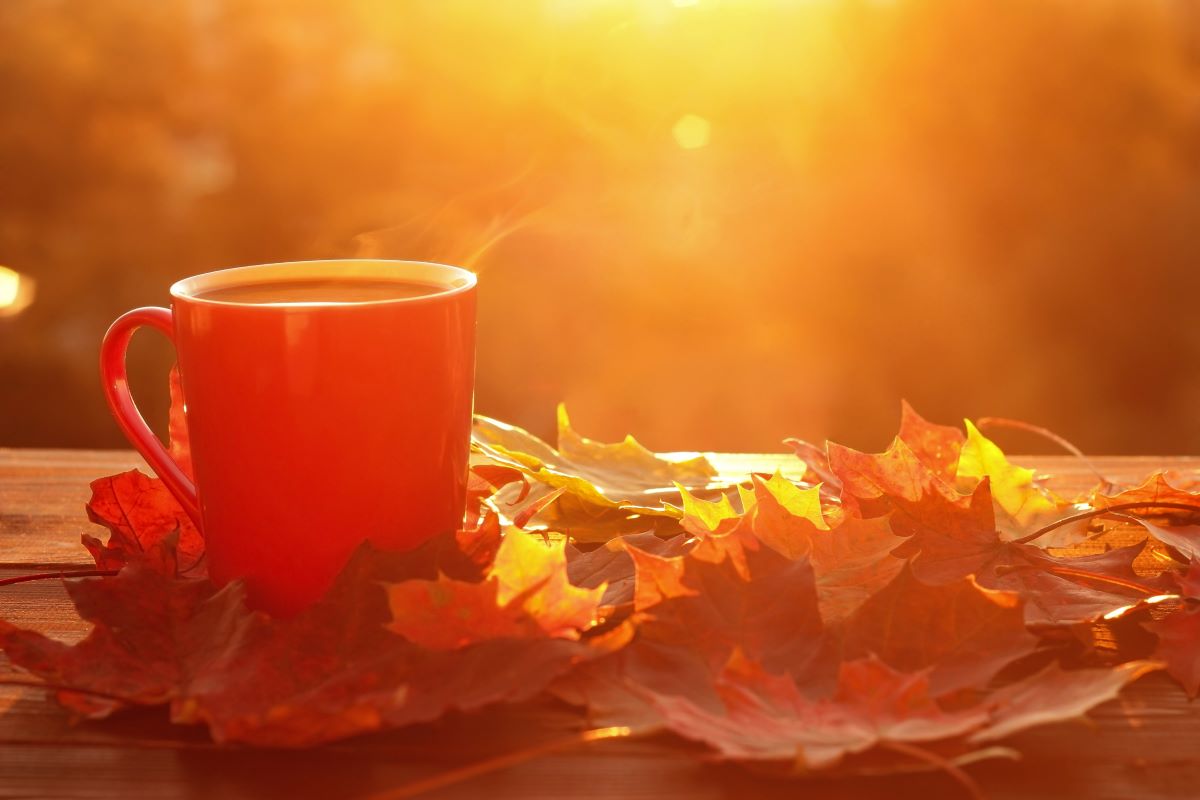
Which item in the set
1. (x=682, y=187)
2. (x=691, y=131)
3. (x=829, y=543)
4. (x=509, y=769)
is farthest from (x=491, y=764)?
(x=691, y=131)

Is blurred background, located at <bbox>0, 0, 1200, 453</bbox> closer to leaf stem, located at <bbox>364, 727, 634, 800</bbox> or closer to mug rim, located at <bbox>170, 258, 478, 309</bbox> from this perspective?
mug rim, located at <bbox>170, 258, 478, 309</bbox>

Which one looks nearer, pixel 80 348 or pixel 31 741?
pixel 31 741

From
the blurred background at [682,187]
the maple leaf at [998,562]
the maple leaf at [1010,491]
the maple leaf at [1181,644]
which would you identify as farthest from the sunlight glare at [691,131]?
the maple leaf at [1181,644]

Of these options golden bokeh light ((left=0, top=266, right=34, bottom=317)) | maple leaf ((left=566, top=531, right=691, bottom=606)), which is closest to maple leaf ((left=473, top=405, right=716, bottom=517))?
maple leaf ((left=566, top=531, right=691, bottom=606))

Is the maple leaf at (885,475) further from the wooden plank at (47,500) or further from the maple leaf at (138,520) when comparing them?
the wooden plank at (47,500)

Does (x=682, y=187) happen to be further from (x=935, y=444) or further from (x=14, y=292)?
(x=935, y=444)

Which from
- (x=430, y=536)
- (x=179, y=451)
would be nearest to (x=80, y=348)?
(x=179, y=451)

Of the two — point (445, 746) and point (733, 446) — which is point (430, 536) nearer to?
point (445, 746)
